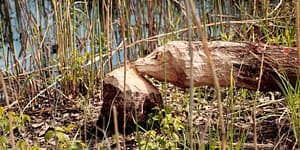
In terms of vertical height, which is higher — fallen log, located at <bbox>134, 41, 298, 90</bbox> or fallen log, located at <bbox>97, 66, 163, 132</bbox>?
fallen log, located at <bbox>134, 41, 298, 90</bbox>

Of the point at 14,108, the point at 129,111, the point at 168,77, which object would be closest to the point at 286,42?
the point at 168,77

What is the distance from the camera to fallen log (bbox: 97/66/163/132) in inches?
81.7

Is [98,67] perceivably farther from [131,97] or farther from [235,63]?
[235,63]

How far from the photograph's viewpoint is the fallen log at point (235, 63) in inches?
77.2

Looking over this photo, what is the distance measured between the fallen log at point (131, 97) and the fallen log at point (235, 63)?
0.37 feet

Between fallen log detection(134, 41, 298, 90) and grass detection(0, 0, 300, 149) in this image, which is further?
grass detection(0, 0, 300, 149)

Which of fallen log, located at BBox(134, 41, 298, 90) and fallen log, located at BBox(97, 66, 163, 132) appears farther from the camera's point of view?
fallen log, located at BBox(97, 66, 163, 132)

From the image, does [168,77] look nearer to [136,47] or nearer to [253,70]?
[253,70]

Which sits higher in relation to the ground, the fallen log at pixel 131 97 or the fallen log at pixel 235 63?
the fallen log at pixel 235 63

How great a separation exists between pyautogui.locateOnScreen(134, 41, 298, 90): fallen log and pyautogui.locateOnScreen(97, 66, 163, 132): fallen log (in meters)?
0.11

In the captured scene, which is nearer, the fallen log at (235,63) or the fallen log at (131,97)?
the fallen log at (235,63)

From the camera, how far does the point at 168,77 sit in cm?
209

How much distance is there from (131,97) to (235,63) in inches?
15.4

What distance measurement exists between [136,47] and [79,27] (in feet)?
1.34
